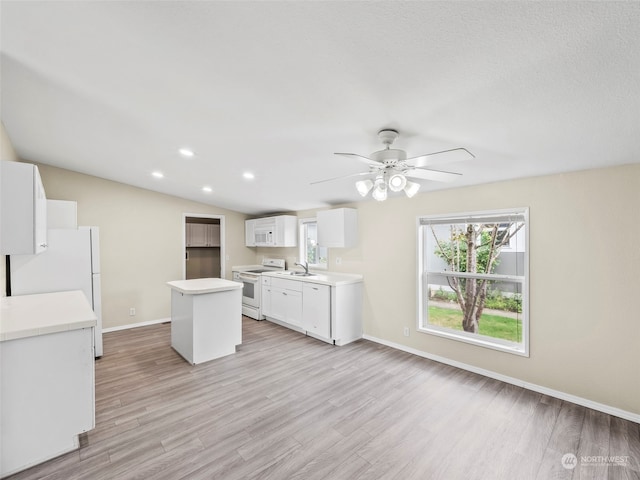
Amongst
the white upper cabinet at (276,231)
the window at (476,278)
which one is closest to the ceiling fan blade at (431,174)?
the window at (476,278)

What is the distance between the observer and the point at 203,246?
6.60 m

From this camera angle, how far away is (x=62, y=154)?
3.55 m

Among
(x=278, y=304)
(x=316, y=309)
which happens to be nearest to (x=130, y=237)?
(x=278, y=304)

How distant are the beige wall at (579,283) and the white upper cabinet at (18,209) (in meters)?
3.86

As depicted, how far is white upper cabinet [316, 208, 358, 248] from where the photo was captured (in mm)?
4312

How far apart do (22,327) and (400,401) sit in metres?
2.93

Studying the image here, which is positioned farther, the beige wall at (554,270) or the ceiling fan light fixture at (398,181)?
the beige wall at (554,270)

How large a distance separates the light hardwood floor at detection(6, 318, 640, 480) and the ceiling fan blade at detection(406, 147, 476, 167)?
1978mm

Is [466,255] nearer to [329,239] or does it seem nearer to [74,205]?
[329,239]

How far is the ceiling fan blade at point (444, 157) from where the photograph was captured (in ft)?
5.39

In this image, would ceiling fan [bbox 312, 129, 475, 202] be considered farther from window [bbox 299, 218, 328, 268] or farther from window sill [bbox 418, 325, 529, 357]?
window [bbox 299, 218, 328, 268]

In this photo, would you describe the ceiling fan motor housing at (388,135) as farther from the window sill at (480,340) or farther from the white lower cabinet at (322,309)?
the window sill at (480,340)

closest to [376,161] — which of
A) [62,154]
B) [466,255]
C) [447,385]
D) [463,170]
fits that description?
[463,170]

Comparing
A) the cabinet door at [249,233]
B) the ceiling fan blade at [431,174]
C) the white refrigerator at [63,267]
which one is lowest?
the white refrigerator at [63,267]
